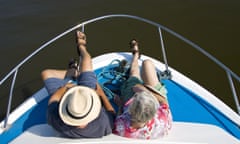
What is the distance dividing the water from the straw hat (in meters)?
2.40

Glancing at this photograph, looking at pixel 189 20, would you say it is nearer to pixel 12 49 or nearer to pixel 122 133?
pixel 12 49

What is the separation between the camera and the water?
4.93 m

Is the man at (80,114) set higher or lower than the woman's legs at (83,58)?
lower

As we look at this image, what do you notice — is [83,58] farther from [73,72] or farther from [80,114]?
[80,114]

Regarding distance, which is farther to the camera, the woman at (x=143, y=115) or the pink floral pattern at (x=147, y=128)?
the pink floral pattern at (x=147, y=128)

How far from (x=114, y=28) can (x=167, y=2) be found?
4.29ft

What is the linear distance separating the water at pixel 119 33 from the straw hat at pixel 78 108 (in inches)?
94.6

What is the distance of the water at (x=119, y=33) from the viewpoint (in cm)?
493

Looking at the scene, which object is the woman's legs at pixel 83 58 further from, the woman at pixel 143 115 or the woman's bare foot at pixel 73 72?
the woman at pixel 143 115

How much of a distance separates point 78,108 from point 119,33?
3627 mm

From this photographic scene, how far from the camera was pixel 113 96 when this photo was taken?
123 inches

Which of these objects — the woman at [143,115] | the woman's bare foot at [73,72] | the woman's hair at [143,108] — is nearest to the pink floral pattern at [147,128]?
the woman at [143,115]

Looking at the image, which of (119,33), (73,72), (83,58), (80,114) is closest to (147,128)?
(80,114)

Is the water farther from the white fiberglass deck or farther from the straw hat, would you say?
the straw hat
